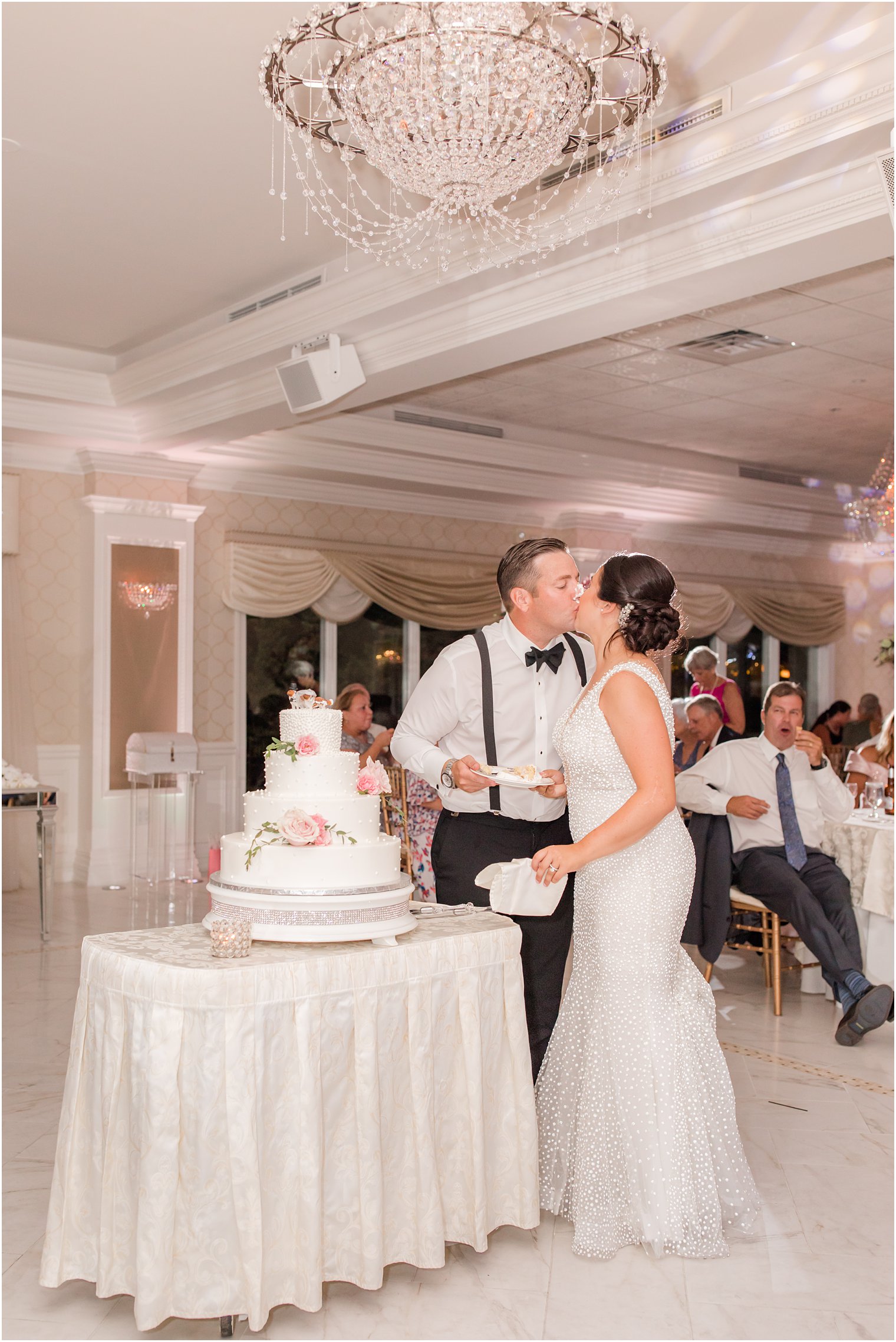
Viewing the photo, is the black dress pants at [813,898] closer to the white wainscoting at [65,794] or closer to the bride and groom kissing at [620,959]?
the bride and groom kissing at [620,959]

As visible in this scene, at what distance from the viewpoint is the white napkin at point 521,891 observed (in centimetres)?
301

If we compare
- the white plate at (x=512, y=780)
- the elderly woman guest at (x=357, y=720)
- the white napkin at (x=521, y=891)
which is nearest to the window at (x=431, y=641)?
the elderly woman guest at (x=357, y=720)

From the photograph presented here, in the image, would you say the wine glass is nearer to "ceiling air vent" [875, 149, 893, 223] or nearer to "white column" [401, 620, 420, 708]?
"ceiling air vent" [875, 149, 893, 223]

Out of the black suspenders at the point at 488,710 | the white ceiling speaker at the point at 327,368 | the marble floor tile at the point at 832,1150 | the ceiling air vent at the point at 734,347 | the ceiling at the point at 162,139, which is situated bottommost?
the marble floor tile at the point at 832,1150

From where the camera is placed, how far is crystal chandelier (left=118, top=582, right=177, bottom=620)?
9.09m

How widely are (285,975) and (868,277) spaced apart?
521cm

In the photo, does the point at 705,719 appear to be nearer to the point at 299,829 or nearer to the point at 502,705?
Result: the point at 502,705

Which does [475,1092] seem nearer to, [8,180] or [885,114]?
[885,114]

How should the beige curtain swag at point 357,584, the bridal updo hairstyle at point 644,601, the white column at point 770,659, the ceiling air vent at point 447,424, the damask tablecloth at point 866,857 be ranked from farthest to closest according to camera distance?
the white column at point 770,659 < the beige curtain swag at point 357,584 < the ceiling air vent at point 447,424 < the damask tablecloth at point 866,857 < the bridal updo hairstyle at point 644,601

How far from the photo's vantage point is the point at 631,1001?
121 inches

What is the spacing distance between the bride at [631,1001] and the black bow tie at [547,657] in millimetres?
304

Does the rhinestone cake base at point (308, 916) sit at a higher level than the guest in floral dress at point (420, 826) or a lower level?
higher

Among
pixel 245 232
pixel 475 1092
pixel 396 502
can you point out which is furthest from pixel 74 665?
pixel 475 1092

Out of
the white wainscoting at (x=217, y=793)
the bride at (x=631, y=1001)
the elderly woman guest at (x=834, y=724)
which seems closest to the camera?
the bride at (x=631, y=1001)
